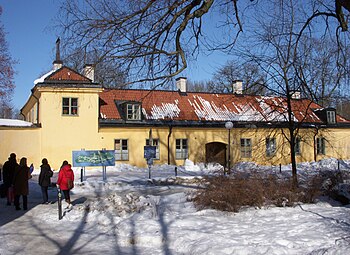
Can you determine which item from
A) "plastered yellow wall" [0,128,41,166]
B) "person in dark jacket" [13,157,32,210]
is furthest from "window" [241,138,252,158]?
"person in dark jacket" [13,157,32,210]

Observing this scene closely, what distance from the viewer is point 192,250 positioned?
815 cm

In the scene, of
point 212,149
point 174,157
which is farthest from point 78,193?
point 212,149

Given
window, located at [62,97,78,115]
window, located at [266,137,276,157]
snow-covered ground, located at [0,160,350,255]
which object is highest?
window, located at [62,97,78,115]

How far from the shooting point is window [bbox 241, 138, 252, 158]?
34.4 metres

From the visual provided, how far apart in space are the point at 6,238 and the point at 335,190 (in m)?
9.65

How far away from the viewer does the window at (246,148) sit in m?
34.4

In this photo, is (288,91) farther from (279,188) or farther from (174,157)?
(174,157)

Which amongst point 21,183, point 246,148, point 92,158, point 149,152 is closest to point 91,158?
point 92,158

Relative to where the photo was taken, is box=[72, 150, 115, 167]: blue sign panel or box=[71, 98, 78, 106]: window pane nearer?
box=[72, 150, 115, 167]: blue sign panel

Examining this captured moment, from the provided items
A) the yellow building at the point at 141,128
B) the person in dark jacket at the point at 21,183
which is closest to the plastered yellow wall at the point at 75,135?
the yellow building at the point at 141,128

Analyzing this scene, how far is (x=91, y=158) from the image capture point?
22.0m

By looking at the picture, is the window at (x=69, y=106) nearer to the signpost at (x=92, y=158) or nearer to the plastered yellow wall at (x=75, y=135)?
the plastered yellow wall at (x=75, y=135)

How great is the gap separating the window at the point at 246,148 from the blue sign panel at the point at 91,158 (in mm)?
15011

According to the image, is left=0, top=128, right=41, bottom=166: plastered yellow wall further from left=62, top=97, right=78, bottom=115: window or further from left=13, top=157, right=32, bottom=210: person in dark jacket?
left=13, top=157, right=32, bottom=210: person in dark jacket
